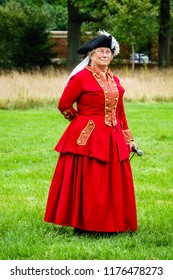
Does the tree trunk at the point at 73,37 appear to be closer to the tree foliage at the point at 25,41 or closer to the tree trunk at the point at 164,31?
the tree foliage at the point at 25,41

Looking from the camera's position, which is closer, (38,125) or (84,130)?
(84,130)

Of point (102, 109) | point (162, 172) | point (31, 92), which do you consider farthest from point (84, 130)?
point (31, 92)

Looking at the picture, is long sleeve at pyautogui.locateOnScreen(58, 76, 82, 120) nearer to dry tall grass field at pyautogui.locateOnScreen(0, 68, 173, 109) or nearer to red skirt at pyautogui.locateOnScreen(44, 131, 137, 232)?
red skirt at pyautogui.locateOnScreen(44, 131, 137, 232)

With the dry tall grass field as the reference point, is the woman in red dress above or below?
above

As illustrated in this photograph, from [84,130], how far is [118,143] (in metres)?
0.32

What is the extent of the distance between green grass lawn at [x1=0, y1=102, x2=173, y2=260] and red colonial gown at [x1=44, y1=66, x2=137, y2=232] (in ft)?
0.56

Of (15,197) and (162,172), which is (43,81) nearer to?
(162,172)

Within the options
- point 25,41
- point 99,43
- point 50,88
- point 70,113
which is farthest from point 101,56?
point 25,41

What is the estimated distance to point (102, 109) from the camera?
21.7ft

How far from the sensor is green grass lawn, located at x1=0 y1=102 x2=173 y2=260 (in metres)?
5.91

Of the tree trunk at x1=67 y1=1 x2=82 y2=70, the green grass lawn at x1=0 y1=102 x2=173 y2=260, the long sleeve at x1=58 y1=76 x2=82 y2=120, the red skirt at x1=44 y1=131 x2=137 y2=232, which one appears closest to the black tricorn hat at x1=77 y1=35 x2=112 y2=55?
the long sleeve at x1=58 y1=76 x2=82 y2=120

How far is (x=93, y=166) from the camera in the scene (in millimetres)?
6504

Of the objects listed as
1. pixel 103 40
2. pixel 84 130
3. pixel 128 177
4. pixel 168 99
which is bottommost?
pixel 168 99

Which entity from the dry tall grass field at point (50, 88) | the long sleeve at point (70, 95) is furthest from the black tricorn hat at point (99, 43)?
the dry tall grass field at point (50, 88)
